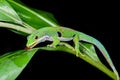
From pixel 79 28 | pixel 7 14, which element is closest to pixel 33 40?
pixel 7 14

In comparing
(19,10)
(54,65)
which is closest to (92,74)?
(54,65)

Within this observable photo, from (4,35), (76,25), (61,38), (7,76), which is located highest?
(76,25)

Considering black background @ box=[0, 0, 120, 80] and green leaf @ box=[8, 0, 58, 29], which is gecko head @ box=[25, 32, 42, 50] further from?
black background @ box=[0, 0, 120, 80]

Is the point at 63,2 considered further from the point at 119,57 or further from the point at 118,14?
the point at 119,57

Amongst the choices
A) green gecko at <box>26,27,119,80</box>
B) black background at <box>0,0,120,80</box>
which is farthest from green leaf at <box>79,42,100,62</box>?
black background at <box>0,0,120,80</box>

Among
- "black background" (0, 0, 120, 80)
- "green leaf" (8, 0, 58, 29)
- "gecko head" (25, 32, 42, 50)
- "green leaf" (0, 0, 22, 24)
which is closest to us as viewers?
"gecko head" (25, 32, 42, 50)

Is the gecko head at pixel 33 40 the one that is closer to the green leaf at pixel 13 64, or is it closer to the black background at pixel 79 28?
the green leaf at pixel 13 64
